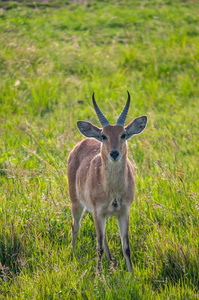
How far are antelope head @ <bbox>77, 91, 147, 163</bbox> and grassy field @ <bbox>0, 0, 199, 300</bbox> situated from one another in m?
0.62

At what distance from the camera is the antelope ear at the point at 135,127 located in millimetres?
4668

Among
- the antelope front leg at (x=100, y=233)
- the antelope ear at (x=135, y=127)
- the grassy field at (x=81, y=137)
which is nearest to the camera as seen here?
the grassy field at (x=81, y=137)

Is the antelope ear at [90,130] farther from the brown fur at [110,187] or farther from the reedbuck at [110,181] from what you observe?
the brown fur at [110,187]

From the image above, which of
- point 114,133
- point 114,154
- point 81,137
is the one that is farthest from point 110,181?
point 81,137

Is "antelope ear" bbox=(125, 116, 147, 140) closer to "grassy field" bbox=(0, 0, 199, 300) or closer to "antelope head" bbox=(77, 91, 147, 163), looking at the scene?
"antelope head" bbox=(77, 91, 147, 163)

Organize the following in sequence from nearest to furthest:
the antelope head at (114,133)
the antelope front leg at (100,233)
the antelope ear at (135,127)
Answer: the antelope head at (114,133) → the antelope front leg at (100,233) → the antelope ear at (135,127)

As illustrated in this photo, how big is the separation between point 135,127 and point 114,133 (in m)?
0.38

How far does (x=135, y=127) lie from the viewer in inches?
186

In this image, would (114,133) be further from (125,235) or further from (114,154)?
(125,235)

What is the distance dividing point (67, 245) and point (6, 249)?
0.70 metres

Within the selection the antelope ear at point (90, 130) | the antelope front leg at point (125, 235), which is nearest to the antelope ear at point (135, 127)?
the antelope ear at point (90, 130)

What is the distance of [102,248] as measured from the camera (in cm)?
443

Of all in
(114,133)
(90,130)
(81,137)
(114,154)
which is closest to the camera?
(114,154)

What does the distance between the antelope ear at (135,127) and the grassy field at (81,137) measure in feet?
1.80
